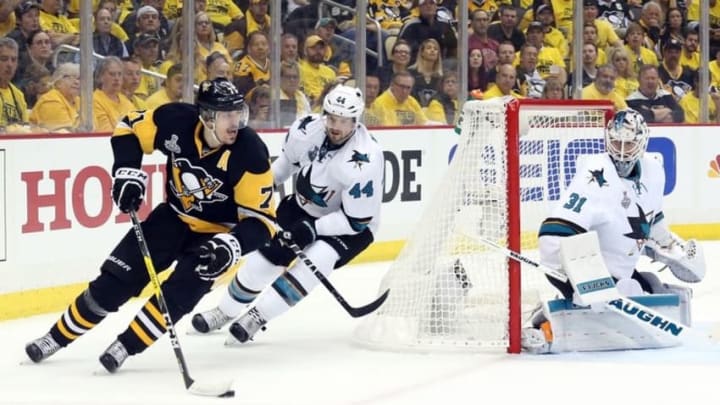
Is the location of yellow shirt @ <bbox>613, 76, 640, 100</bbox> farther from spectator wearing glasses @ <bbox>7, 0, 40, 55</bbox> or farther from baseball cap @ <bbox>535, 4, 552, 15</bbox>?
spectator wearing glasses @ <bbox>7, 0, 40, 55</bbox>

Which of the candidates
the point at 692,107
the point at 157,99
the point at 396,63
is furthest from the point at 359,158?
the point at 692,107

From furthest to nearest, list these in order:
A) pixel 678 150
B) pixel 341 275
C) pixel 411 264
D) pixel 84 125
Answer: pixel 678 150
pixel 341 275
pixel 84 125
pixel 411 264

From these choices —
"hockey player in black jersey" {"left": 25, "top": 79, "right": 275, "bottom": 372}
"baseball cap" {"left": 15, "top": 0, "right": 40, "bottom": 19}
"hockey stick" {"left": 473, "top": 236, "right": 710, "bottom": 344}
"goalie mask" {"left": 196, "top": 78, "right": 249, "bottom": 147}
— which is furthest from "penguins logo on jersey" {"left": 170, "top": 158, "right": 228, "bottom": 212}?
"baseball cap" {"left": 15, "top": 0, "right": 40, "bottom": 19}

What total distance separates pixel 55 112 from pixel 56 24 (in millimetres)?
387

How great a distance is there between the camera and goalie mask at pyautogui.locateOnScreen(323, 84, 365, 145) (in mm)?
5484

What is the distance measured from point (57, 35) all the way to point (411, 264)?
2.16m

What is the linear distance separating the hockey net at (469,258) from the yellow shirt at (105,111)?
185 cm

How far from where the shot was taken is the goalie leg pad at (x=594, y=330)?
529 cm

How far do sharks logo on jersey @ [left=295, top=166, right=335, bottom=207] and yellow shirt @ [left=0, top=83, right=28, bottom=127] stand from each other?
142 centimetres

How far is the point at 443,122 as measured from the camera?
367 inches

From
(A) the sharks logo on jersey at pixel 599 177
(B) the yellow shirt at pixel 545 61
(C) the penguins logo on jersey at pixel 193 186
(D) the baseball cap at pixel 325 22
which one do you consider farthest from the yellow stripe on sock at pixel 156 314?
(B) the yellow shirt at pixel 545 61

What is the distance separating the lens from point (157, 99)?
754 cm

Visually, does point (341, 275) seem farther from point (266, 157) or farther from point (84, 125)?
point (266, 157)

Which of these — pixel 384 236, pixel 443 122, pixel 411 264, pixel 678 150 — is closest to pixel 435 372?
pixel 411 264
